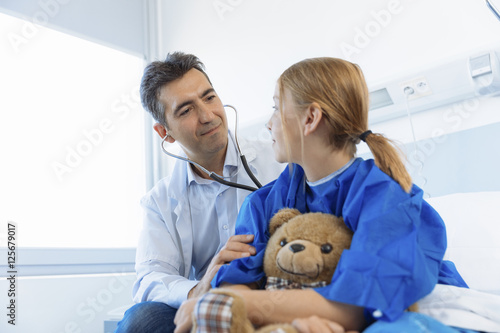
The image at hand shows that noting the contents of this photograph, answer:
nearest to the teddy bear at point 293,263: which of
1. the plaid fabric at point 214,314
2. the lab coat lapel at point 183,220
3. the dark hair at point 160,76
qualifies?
the plaid fabric at point 214,314

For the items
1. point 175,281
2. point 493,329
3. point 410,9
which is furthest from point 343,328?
point 410,9

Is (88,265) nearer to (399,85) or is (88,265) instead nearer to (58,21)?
(58,21)

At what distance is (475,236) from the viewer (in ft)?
4.28

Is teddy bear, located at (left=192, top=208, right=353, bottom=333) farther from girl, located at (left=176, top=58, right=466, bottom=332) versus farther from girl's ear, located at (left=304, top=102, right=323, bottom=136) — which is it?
girl's ear, located at (left=304, top=102, right=323, bottom=136)

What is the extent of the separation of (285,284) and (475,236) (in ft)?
2.25

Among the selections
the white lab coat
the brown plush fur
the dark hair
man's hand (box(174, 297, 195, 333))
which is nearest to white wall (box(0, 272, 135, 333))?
the white lab coat

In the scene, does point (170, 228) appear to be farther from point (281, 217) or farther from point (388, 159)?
point (388, 159)

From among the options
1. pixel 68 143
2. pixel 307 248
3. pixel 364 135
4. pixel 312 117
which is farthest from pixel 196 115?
pixel 68 143

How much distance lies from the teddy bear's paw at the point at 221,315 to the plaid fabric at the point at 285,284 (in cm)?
17

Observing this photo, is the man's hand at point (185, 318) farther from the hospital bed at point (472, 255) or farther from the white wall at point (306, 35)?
the white wall at point (306, 35)

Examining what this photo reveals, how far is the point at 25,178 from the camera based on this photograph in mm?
2244

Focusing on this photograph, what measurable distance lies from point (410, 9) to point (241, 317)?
59.9 inches

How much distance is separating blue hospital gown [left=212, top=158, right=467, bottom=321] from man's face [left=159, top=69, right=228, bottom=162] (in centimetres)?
53

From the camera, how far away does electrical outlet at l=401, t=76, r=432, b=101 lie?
1.70 meters
